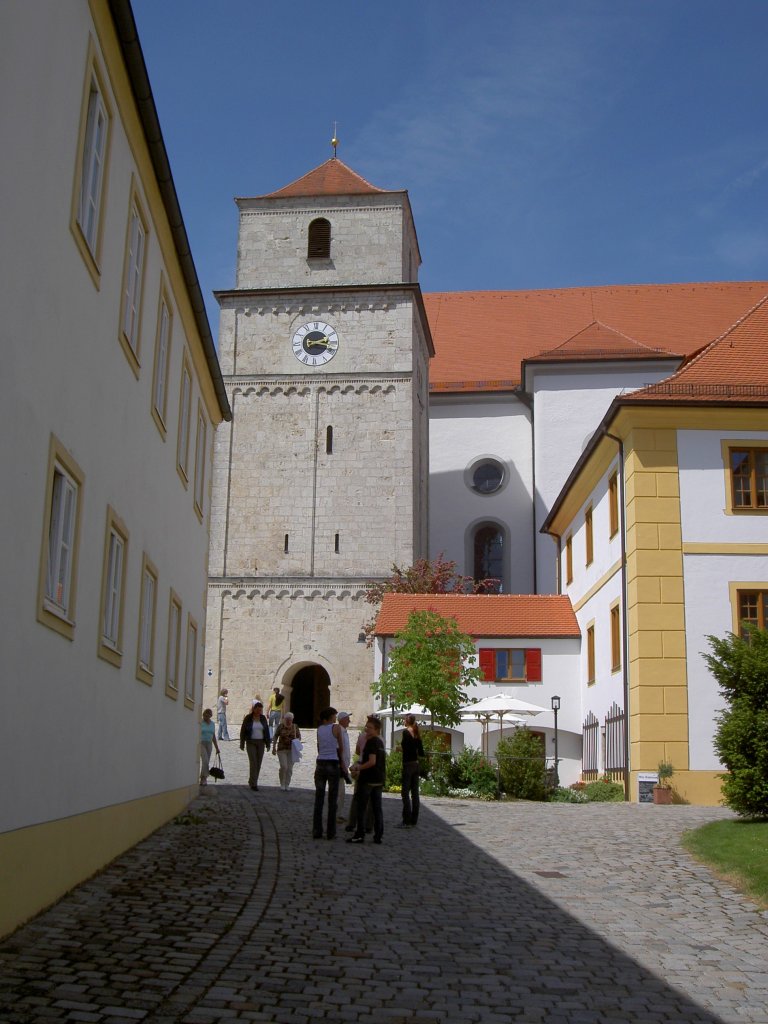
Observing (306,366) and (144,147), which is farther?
(306,366)

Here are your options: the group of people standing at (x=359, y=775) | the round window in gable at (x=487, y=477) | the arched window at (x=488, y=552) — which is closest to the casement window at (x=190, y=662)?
the group of people standing at (x=359, y=775)

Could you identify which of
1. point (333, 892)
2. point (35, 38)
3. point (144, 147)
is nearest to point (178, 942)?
point (333, 892)

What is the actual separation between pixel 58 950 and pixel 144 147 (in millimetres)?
7471

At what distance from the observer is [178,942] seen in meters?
7.37

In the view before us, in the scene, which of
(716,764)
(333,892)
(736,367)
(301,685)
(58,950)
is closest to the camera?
(58,950)

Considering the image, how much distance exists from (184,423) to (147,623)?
3.62 metres

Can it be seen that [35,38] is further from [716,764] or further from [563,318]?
[563,318]

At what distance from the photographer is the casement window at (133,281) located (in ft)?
36.0

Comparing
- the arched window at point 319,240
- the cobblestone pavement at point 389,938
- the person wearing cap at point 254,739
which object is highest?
the arched window at point 319,240

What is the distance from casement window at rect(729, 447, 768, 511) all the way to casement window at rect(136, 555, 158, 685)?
11.5m

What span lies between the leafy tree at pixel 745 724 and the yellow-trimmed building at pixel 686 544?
534 cm

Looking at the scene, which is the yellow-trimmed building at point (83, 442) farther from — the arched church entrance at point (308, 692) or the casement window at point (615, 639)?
the arched church entrance at point (308, 692)

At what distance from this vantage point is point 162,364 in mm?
13750

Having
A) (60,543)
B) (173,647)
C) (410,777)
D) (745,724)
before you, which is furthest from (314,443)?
(60,543)
